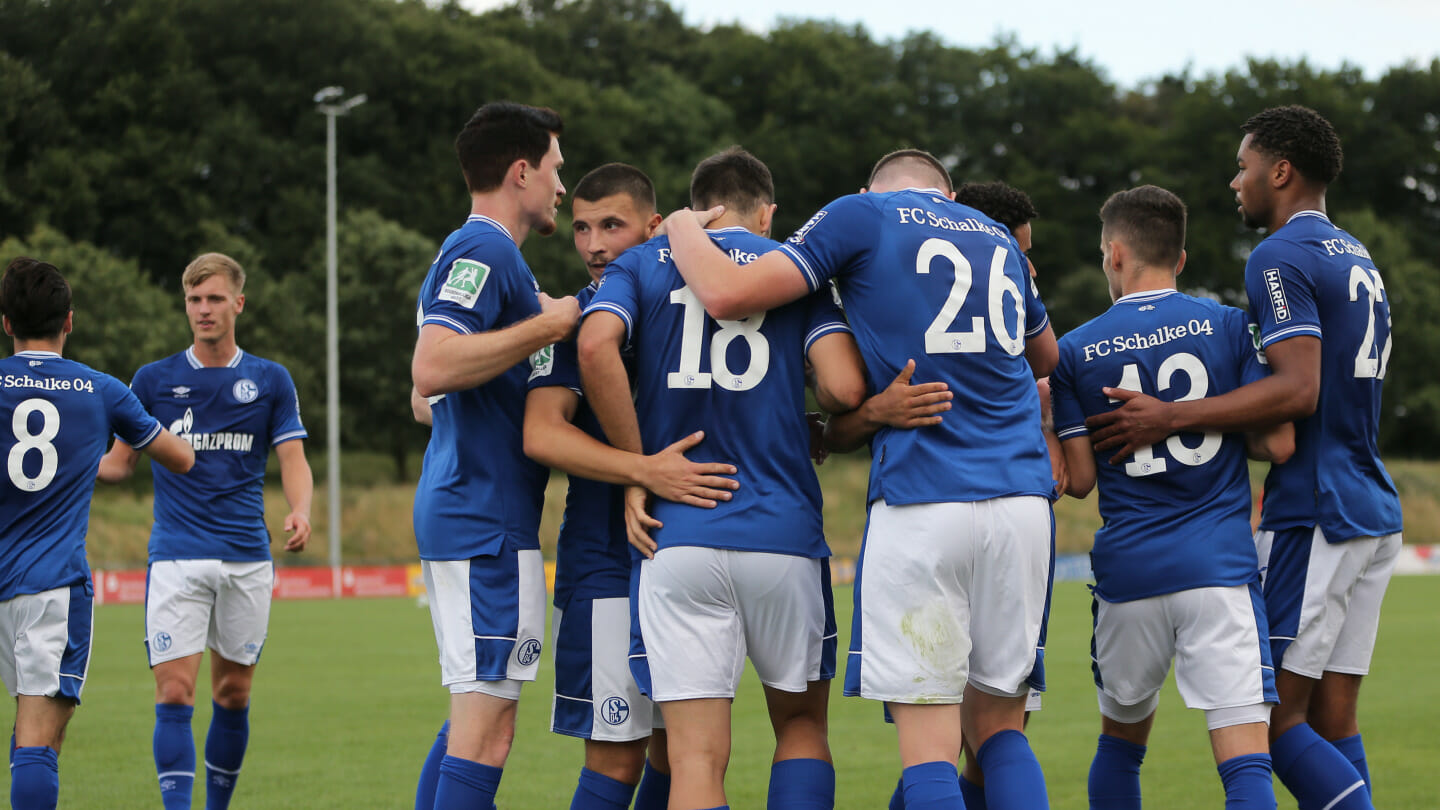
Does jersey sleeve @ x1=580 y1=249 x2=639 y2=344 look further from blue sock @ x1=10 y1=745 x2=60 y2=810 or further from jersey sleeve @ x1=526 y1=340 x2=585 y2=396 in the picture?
blue sock @ x1=10 y1=745 x2=60 y2=810

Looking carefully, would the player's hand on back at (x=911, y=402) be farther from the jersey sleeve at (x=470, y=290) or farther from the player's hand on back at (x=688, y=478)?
the jersey sleeve at (x=470, y=290)

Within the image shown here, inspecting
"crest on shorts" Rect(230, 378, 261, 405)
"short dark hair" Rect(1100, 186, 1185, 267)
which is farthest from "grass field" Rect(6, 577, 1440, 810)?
"short dark hair" Rect(1100, 186, 1185, 267)

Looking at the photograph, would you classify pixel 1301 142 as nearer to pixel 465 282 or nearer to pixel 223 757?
pixel 465 282

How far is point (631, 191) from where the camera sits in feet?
17.4

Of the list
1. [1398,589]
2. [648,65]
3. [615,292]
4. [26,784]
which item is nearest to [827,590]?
[615,292]

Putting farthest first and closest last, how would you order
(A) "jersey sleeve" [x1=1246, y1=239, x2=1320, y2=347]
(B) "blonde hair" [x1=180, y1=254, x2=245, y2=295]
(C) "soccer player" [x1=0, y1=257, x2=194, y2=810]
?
(B) "blonde hair" [x1=180, y1=254, x2=245, y2=295], (C) "soccer player" [x1=0, y1=257, x2=194, y2=810], (A) "jersey sleeve" [x1=1246, y1=239, x2=1320, y2=347]

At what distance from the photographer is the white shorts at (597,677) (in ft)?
15.7

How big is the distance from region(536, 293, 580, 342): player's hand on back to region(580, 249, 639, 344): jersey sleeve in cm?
4

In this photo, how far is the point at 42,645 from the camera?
5.60 metres

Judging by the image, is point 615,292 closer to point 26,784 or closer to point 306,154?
point 26,784

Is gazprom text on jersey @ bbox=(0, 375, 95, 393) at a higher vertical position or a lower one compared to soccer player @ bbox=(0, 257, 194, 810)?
higher

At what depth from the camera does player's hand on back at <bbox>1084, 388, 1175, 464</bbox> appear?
482cm

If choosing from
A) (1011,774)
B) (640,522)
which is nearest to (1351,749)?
(1011,774)

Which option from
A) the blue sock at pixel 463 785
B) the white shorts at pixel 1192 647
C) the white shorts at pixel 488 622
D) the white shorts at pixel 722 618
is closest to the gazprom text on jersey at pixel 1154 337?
the white shorts at pixel 1192 647
